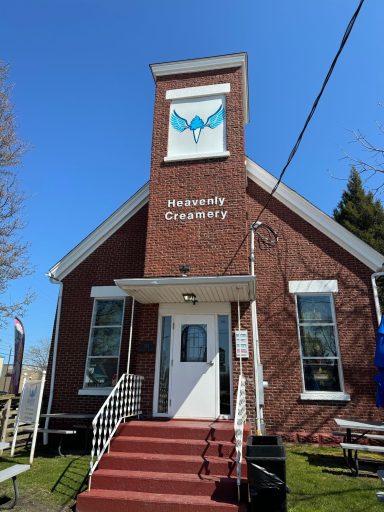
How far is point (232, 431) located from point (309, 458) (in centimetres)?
202

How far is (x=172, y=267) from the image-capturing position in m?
9.04

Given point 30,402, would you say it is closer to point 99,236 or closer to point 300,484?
point 99,236

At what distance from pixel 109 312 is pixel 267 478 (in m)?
6.80

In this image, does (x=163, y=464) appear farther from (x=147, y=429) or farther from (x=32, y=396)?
(x=32, y=396)

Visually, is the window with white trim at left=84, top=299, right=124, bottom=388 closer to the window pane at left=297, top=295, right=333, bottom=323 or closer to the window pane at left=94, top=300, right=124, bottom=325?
the window pane at left=94, top=300, right=124, bottom=325

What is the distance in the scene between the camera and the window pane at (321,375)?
29.8ft

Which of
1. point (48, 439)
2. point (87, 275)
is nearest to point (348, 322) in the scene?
point (87, 275)

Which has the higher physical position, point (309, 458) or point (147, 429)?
point (147, 429)

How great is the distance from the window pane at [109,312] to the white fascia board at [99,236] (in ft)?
4.88

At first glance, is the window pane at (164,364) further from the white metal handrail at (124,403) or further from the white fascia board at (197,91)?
the white fascia board at (197,91)

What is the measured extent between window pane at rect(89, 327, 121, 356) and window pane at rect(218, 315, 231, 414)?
3196mm

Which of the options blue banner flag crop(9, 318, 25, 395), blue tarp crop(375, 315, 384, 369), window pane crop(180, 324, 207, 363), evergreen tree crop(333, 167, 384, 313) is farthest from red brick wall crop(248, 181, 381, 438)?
evergreen tree crop(333, 167, 384, 313)

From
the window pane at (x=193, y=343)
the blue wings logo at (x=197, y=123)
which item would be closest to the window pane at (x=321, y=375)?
the window pane at (x=193, y=343)

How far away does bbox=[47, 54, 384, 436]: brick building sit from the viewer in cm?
833
